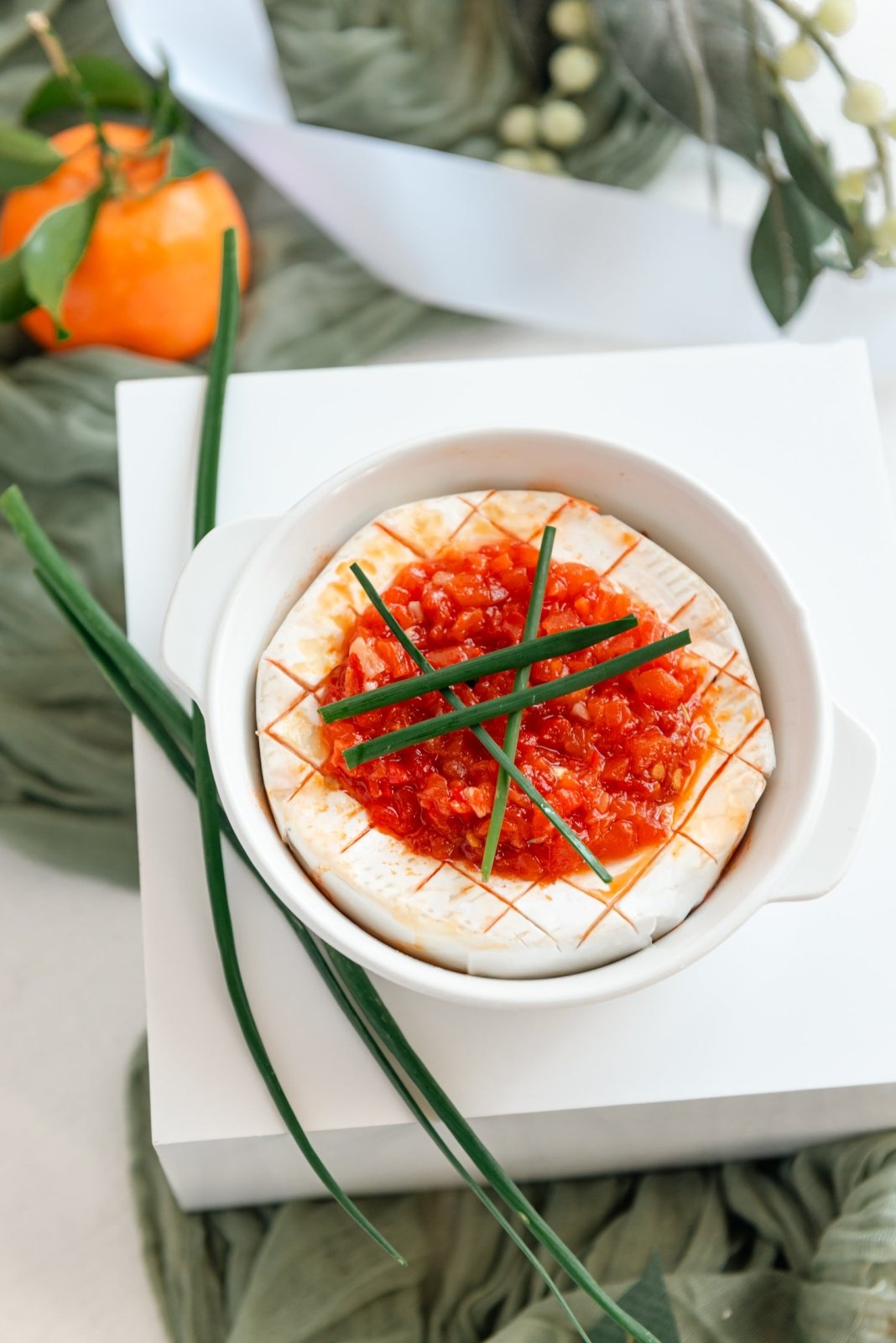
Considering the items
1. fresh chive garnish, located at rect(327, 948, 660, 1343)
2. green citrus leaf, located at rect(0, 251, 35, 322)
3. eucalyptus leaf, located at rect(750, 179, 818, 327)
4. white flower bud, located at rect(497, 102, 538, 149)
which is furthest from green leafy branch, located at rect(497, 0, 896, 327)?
fresh chive garnish, located at rect(327, 948, 660, 1343)

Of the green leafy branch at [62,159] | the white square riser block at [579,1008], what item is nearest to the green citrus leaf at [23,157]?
the green leafy branch at [62,159]

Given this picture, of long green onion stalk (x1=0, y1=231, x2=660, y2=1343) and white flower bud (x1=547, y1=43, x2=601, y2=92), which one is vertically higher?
white flower bud (x1=547, y1=43, x2=601, y2=92)

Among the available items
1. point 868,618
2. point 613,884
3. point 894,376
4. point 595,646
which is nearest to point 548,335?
point 894,376

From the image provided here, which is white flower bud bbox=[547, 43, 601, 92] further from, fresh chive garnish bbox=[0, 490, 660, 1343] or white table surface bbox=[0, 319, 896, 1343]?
white table surface bbox=[0, 319, 896, 1343]

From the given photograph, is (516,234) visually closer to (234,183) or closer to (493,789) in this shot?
(234,183)

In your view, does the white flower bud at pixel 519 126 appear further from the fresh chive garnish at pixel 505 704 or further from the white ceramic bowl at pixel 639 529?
the fresh chive garnish at pixel 505 704

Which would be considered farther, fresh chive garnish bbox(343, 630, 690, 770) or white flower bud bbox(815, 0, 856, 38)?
white flower bud bbox(815, 0, 856, 38)
